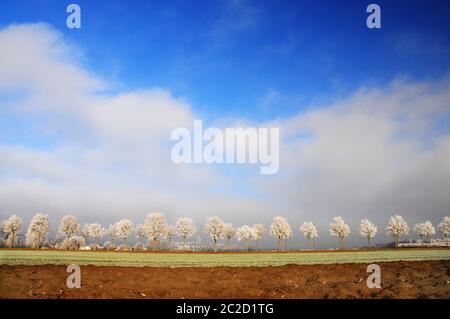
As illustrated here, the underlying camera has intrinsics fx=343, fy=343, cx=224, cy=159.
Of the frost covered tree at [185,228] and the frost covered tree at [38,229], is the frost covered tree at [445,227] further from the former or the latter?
the frost covered tree at [38,229]

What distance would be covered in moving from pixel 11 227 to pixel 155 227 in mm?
49778

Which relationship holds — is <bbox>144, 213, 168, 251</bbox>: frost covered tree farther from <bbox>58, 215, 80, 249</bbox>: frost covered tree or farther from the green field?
the green field

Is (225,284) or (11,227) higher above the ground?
(225,284)

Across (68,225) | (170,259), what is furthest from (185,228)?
(170,259)

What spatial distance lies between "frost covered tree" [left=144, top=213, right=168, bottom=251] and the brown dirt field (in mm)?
99153

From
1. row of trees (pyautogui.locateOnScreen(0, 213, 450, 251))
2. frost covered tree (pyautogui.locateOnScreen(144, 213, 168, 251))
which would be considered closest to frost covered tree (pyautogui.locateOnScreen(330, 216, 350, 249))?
row of trees (pyautogui.locateOnScreen(0, 213, 450, 251))

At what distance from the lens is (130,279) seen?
68.3 feet

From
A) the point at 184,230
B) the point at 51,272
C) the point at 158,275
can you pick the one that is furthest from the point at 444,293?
the point at 184,230

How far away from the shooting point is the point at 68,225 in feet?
396

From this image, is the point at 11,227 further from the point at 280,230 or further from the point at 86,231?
the point at 280,230

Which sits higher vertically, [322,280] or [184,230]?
[322,280]

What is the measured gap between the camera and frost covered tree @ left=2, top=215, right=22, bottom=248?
4670 inches
